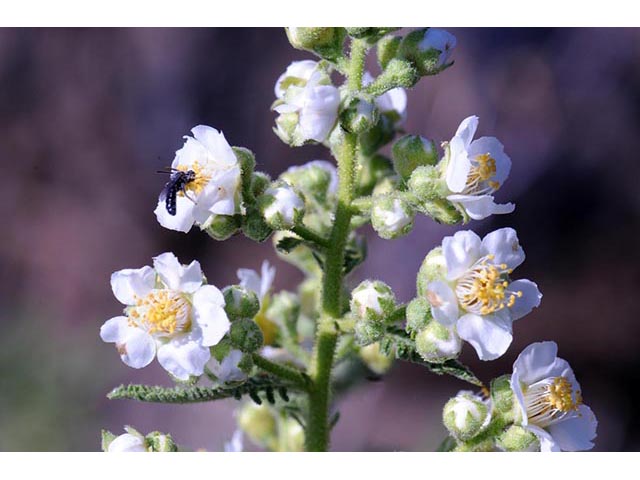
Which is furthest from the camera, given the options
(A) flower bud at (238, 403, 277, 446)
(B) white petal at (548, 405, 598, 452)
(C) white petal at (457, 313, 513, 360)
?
(A) flower bud at (238, 403, 277, 446)

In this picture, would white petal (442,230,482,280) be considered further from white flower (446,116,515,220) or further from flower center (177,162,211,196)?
flower center (177,162,211,196)

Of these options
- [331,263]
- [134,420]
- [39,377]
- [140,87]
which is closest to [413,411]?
[134,420]

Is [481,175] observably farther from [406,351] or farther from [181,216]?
[181,216]

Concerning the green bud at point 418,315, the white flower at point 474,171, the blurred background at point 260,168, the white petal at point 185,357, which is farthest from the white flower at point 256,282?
the blurred background at point 260,168

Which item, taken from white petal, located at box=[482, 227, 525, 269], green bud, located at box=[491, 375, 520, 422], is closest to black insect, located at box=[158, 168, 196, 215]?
white petal, located at box=[482, 227, 525, 269]

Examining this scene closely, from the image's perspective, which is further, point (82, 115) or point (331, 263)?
point (82, 115)

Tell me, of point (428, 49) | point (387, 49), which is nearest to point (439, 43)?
Result: point (428, 49)

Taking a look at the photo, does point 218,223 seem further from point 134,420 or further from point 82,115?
point 82,115
